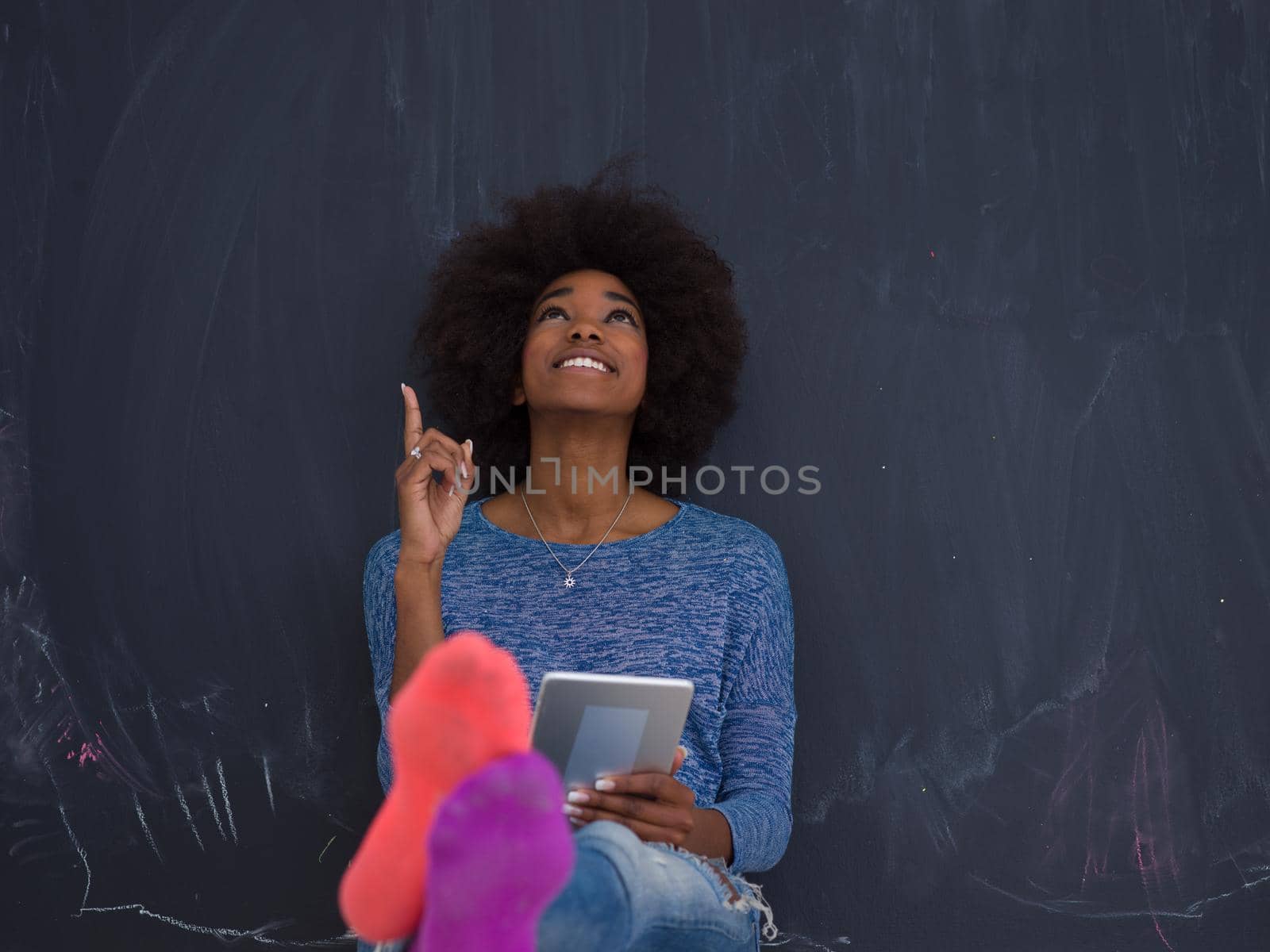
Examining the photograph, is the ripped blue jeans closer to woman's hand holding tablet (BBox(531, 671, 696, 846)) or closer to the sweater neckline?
woman's hand holding tablet (BBox(531, 671, 696, 846))

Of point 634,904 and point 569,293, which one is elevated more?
point 569,293

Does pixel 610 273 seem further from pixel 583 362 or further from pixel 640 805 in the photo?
pixel 640 805

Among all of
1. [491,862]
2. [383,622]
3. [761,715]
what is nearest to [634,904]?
[491,862]

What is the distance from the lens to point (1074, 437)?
179 centimetres

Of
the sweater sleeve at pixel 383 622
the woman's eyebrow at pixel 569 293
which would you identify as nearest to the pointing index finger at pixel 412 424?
the sweater sleeve at pixel 383 622

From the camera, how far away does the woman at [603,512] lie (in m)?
1.48

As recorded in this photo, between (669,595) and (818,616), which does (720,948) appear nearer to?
(669,595)

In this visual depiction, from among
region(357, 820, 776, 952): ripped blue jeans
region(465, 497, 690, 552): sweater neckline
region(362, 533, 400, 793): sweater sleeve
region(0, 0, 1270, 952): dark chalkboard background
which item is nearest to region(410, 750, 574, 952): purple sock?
region(357, 820, 776, 952): ripped blue jeans

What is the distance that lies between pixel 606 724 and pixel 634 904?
0.20 m

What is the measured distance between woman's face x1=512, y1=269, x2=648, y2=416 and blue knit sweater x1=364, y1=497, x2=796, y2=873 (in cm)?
21

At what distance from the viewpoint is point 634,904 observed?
3.26 ft

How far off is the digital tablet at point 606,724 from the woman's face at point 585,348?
1.99ft

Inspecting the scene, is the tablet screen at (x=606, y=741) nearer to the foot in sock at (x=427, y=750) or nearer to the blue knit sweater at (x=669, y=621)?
the foot in sock at (x=427, y=750)

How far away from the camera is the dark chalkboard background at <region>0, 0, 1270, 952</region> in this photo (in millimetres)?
1751
